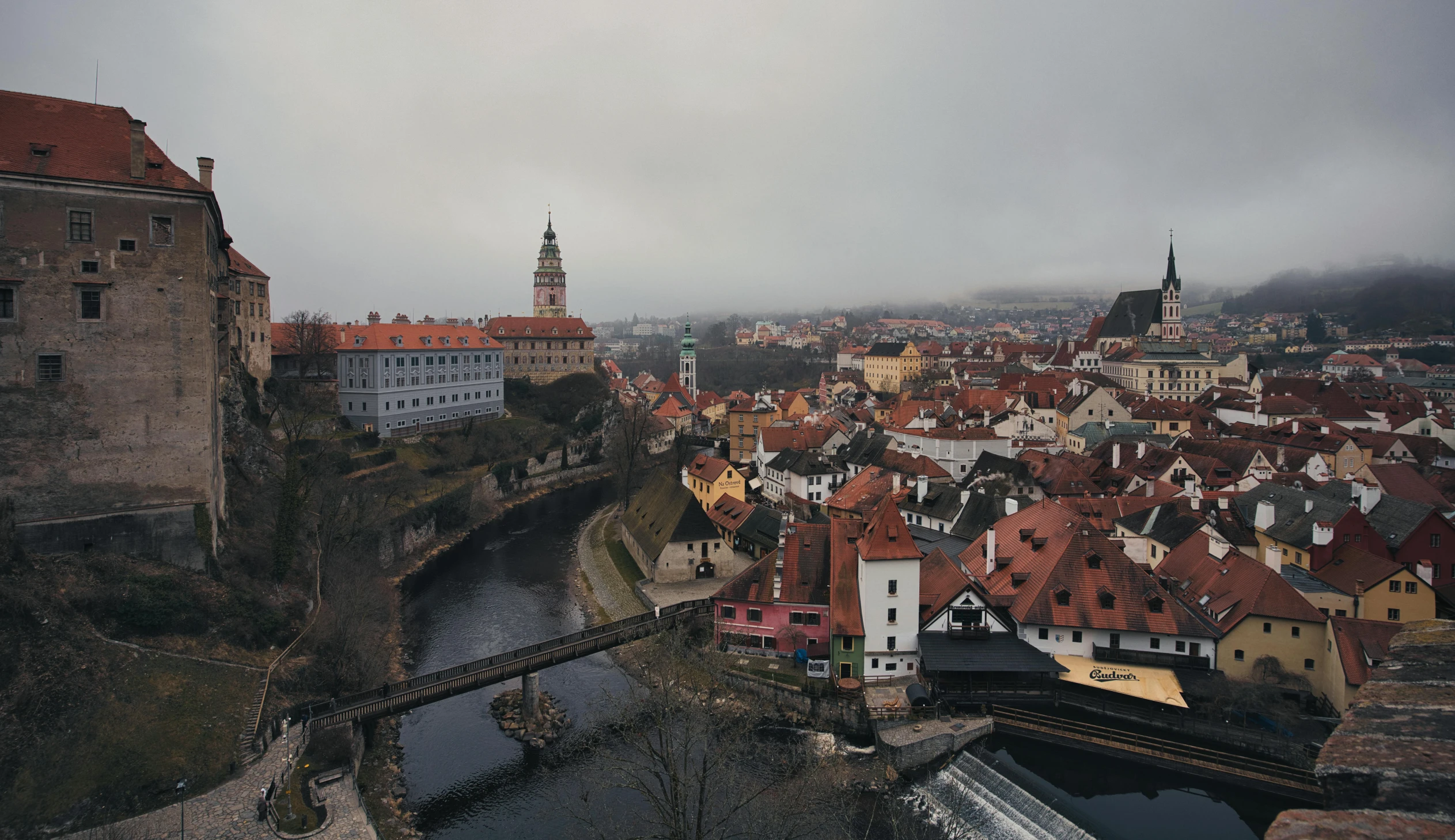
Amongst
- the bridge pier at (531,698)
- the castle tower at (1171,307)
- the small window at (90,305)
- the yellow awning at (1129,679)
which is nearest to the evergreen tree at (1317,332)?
the castle tower at (1171,307)

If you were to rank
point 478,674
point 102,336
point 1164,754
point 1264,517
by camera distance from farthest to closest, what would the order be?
point 1264,517 → point 102,336 → point 478,674 → point 1164,754

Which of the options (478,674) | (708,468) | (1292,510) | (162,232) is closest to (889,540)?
(478,674)

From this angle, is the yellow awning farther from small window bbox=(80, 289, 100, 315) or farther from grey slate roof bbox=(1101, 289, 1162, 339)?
grey slate roof bbox=(1101, 289, 1162, 339)

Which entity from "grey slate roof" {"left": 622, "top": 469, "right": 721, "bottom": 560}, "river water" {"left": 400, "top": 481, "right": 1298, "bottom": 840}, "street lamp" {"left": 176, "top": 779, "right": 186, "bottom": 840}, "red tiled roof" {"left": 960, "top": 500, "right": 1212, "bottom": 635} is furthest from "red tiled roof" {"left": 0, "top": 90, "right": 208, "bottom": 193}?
"red tiled roof" {"left": 960, "top": 500, "right": 1212, "bottom": 635}

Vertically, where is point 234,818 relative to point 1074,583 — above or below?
below

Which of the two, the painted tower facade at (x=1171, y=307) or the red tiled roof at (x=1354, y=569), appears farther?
the painted tower facade at (x=1171, y=307)

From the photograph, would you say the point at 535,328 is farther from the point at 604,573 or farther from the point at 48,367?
the point at 48,367

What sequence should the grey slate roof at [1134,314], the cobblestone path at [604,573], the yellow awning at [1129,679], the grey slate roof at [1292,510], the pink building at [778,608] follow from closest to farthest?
the yellow awning at [1129,679]
the pink building at [778,608]
the grey slate roof at [1292,510]
the cobblestone path at [604,573]
the grey slate roof at [1134,314]

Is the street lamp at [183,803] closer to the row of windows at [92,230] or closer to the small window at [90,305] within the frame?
the small window at [90,305]
